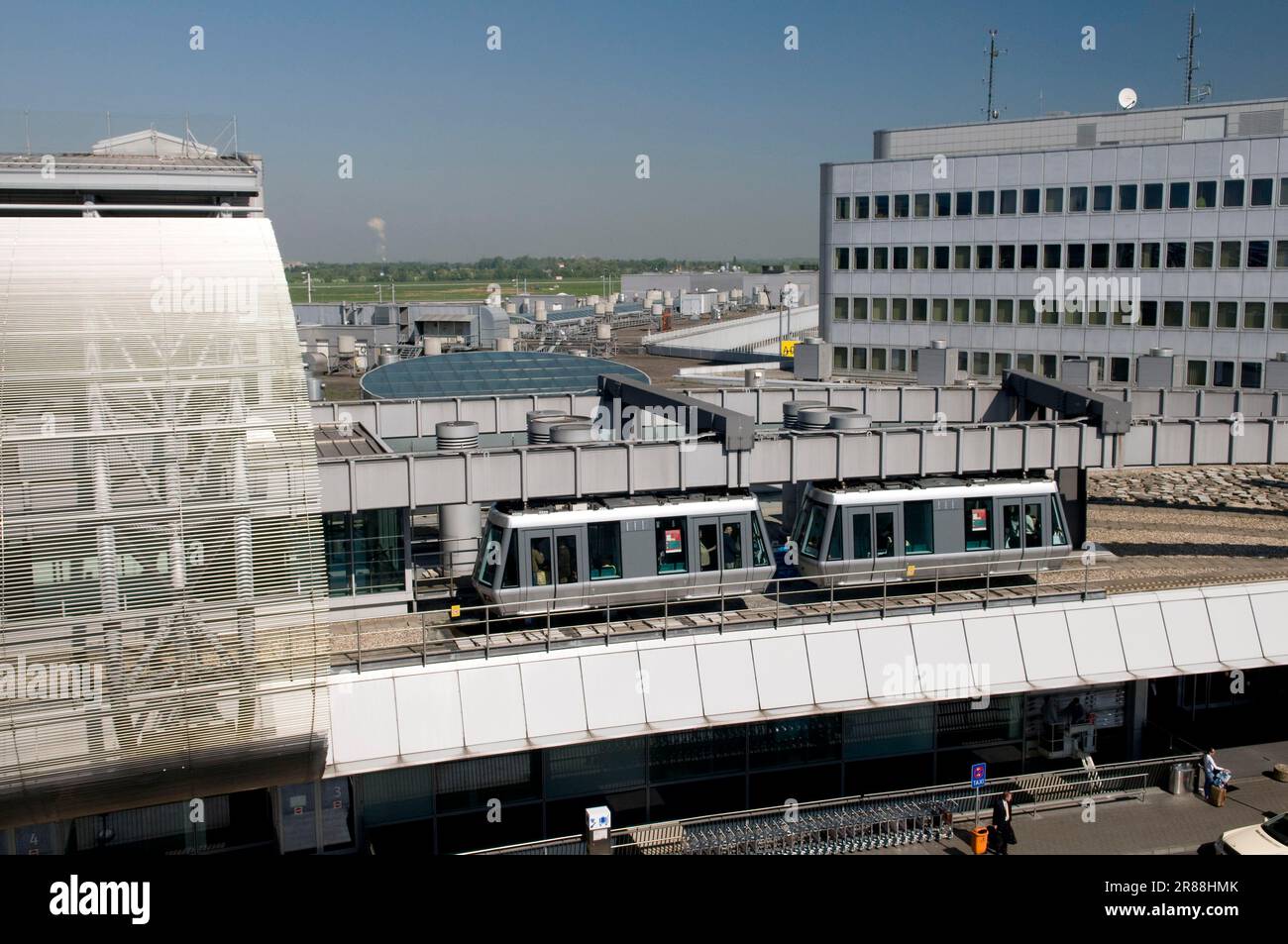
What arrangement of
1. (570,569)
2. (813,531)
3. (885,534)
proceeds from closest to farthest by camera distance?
(570,569), (885,534), (813,531)

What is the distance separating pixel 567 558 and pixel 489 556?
1333mm

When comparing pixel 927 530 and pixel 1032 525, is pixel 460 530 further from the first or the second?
pixel 1032 525

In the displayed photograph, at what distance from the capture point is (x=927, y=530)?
2281cm

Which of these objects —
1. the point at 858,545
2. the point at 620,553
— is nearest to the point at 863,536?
the point at 858,545

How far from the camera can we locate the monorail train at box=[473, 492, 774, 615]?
19.8 meters

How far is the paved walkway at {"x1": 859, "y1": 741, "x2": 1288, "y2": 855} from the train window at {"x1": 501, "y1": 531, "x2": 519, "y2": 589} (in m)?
7.46

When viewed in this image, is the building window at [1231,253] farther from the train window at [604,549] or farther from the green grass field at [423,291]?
the green grass field at [423,291]

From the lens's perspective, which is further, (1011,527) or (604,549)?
(1011,527)

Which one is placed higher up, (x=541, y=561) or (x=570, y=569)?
(x=541, y=561)

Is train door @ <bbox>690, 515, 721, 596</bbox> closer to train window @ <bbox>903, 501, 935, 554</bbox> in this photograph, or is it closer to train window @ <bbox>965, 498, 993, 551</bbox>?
train window @ <bbox>903, 501, 935, 554</bbox>

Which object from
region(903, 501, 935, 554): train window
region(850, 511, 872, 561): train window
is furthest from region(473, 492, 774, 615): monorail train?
region(903, 501, 935, 554): train window

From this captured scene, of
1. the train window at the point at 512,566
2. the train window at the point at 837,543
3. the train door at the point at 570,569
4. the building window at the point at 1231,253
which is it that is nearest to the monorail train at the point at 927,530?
the train window at the point at 837,543

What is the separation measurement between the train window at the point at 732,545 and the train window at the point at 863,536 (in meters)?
2.58
